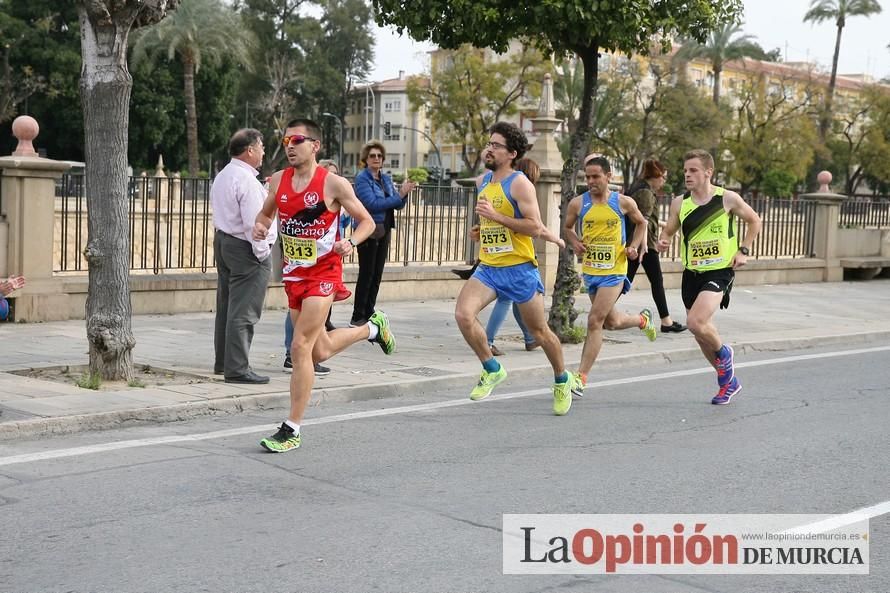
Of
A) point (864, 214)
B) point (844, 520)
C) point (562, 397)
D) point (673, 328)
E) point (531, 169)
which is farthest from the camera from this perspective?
point (864, 214)

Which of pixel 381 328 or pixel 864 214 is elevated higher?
pixel 864 214

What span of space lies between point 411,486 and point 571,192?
683cm

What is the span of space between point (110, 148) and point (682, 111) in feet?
190

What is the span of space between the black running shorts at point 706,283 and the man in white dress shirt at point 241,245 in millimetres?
3227

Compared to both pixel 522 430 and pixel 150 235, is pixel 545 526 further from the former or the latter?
pixel 150 235

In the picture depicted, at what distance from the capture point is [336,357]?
11070mm

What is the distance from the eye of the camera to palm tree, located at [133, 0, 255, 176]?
5338 centimetres

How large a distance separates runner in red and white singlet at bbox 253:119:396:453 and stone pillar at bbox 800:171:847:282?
18.1 metres

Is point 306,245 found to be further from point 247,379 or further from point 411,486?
point 247,379

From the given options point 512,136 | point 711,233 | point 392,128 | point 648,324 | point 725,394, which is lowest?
point 725,394

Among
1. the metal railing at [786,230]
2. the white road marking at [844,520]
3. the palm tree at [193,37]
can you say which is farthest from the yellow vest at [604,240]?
the palm tree at [193,37]

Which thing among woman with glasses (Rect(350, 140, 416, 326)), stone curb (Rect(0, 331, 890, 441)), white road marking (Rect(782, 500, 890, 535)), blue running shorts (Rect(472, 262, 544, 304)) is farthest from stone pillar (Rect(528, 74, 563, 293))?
white road marking (Rect(782, 500, 890, 535))

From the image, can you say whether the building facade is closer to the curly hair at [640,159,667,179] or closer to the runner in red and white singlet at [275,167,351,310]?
the curly hair at [640,159,667,179]

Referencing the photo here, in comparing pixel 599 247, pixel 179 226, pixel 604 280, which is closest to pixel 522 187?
pixel 599 247
